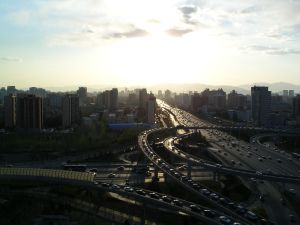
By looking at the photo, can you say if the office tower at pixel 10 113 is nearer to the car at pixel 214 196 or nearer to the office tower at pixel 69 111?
the office tower at pixel 69 111

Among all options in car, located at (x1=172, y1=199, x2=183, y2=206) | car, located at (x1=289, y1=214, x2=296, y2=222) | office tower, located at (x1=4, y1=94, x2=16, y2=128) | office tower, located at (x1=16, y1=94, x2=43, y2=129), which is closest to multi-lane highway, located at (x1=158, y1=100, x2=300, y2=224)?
car, located at (x1=289, y1=214, x2=296, y2=222)

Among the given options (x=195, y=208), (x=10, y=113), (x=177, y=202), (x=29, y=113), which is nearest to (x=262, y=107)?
(x=29, y=113)

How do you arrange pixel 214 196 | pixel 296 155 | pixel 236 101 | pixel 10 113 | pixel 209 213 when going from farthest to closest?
pixel 236 101 < pixel 10 113 < pixel 296 155 < pixel 214 196 < pixel 209 213

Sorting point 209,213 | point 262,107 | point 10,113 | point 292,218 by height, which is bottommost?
point 292,218

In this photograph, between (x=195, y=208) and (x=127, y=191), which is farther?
(x=127, y=191)

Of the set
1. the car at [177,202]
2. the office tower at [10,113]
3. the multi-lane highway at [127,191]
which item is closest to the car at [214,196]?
the multi-lane highway at [127,191]

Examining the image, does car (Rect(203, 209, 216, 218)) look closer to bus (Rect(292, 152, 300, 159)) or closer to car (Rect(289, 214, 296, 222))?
car (Rect(289, 214, 296, 222))

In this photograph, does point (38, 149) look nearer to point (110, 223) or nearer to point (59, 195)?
point (59, 195)

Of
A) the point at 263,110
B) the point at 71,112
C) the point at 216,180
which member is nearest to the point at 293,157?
the point at 216,180

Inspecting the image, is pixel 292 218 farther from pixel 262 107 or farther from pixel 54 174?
pixel 262 107
